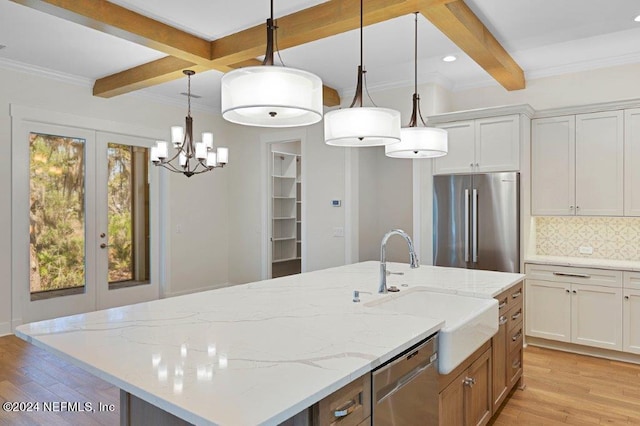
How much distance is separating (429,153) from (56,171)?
168 inches

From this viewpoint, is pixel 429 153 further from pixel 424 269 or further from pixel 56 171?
pixel 56 171

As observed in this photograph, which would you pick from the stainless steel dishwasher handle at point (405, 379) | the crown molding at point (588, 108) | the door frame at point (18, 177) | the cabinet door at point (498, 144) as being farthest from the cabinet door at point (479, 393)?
the door frame at point (18, 177)

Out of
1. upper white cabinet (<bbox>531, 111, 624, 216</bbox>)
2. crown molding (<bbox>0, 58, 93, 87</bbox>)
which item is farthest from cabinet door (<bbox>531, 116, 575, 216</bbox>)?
crown molding (<bbox>0, 58, 93, 87</bbox>)

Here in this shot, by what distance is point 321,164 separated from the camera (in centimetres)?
573

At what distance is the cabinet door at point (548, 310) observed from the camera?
4062 mm

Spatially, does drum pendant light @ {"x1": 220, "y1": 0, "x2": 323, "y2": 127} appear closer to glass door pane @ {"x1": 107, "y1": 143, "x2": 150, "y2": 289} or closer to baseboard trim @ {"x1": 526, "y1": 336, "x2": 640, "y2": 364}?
baseboard trim @ {"x1": 526, "y1": 336, "x2": 640, "y2": 364}

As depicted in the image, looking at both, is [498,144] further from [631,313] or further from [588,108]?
[631,313]

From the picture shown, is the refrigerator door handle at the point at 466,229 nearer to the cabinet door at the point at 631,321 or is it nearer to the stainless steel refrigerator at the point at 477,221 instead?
the stainless steel refrigerator at the point at 477,221

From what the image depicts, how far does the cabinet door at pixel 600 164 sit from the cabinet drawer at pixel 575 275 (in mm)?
570

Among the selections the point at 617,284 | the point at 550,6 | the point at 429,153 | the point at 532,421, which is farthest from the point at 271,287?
the point at 617,284

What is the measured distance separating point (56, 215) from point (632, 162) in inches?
234

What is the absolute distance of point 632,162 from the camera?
155 inches

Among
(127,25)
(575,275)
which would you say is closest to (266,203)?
(127,25)

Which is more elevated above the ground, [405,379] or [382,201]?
[382,201]
